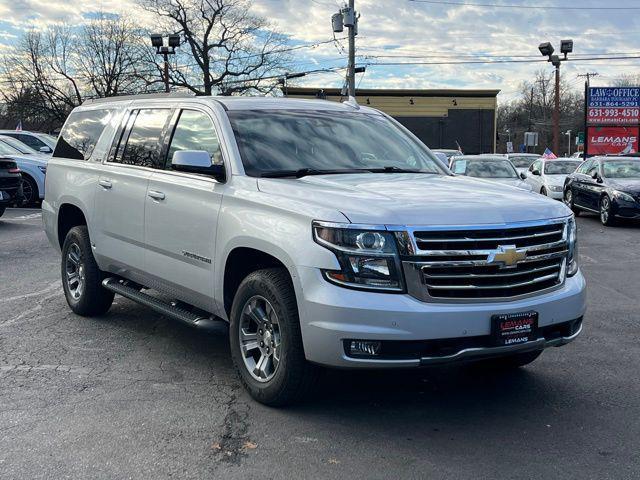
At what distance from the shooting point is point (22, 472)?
363cm

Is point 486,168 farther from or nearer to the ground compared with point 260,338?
farther from the ground

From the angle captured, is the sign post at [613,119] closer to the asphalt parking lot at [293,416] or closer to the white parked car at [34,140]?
the white parked car at [34,140]

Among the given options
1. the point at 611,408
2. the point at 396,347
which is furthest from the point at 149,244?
the point at 611,408

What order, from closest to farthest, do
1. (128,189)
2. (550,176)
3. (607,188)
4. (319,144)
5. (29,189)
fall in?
(319,144)
(128,189)
(607,188)
(29,189)
(550,176)

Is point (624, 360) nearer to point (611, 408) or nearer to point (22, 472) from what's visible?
point (611, 408)

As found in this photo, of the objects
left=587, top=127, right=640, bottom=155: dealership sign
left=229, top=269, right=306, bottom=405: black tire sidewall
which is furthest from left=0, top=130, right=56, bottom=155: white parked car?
left=587, top=127, right=640, bottom=155: dealership sign

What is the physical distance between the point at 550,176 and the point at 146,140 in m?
18.0

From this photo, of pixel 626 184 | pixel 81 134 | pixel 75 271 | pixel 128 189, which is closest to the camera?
pixel 128 189

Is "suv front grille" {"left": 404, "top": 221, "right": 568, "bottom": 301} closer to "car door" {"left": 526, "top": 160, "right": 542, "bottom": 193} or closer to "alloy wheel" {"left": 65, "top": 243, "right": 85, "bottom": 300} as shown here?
"alloy wheel" {"left": 65, "top": 243, "right": 85, "bottom": 300}

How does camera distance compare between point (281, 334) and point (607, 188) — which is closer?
point (281, 334)

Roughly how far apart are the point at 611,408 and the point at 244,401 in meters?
2.30

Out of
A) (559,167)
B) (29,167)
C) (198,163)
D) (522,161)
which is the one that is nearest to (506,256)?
(198,163)

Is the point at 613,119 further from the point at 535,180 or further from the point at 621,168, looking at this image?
the point at 621,168

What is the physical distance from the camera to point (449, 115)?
58.4 m
